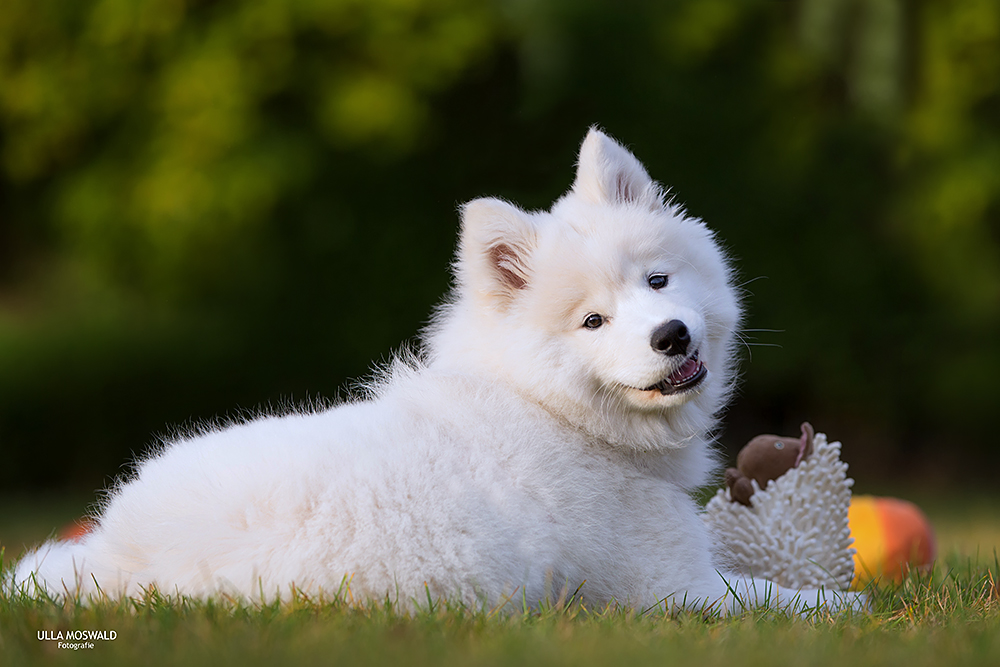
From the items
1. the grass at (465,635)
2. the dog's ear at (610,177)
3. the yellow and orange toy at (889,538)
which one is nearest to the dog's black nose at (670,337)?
the dog's ear at (610,177)

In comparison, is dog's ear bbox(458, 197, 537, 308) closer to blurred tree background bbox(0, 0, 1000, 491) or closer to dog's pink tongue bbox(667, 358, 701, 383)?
dog's pink tongue bbox(667, 358, 701, 383)

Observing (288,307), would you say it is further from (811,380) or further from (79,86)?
(811,380)

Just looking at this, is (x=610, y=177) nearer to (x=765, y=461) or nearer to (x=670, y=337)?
(x=670, y=337)

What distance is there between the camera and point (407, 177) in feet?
32.0

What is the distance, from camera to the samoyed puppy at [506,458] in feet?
8.51

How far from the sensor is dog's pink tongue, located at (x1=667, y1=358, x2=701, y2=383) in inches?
121

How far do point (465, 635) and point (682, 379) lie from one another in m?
1.14

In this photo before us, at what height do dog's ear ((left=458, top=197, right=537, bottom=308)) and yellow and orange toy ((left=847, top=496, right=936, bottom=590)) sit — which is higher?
dog's ear ((left=458, top=197, right=537, bottom=308))

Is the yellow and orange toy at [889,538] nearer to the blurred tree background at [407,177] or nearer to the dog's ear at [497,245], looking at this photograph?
the dog's ear at [497,245]

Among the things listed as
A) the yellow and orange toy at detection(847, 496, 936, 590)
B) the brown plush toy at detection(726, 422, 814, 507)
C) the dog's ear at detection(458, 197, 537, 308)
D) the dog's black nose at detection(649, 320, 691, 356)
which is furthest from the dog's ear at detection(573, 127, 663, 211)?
the yellow and orange toy at detection(847, 496, 936, 590)

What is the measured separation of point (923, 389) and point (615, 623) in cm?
969

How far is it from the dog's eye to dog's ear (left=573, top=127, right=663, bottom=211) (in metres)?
0.38

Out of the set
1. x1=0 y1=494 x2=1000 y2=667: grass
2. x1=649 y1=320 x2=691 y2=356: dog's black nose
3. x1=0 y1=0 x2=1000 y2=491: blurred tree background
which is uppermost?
x1=0 y1=0 x2=1000 y2=491: blurred tree background

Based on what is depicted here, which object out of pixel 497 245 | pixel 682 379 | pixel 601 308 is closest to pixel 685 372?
pixel 682 379
